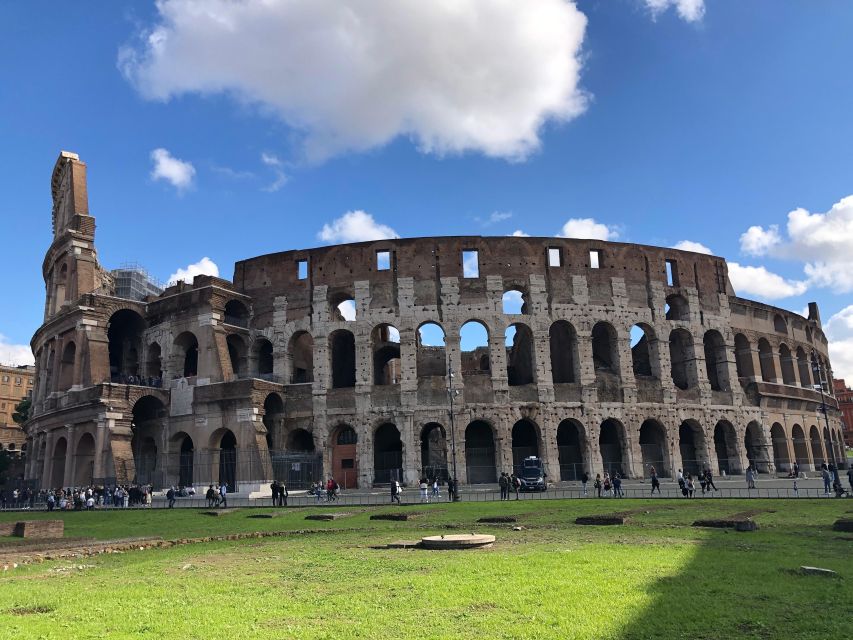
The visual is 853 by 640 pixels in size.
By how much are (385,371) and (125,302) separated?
18.3 metres

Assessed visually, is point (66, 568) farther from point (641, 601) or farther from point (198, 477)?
point (198, 477)

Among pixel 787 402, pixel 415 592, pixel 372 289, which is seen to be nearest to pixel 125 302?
pixel 372 289

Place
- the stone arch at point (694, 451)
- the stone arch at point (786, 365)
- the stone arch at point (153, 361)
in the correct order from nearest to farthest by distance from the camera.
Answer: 1. the stone arch at point (694, 451)
2. the stone arch at point (153, 361)
3. the stone arch at point (786, 365)

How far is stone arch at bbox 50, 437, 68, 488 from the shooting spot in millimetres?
38844

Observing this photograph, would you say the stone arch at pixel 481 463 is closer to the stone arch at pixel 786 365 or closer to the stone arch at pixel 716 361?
the stone arch at pixel 716 361

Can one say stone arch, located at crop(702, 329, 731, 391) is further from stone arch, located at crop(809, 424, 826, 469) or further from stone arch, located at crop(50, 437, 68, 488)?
stone arch, located at crop(50, 437, 68, 488)

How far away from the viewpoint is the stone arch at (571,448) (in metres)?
37.2

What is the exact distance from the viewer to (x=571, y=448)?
38.3 metres

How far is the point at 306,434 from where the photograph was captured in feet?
128

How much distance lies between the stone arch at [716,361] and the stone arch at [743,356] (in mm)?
1902

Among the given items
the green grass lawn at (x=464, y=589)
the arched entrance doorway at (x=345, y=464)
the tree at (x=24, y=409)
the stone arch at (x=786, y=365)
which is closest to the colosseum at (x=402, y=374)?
the arched entrance doorway at (x=345, y=464)

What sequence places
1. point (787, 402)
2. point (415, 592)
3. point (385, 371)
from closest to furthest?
point (415, 592) < point (787, 402) < point (385, 371)

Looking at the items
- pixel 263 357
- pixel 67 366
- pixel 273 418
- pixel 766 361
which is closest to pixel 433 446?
pixel 273 418

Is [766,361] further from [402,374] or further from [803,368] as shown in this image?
[402,374]
